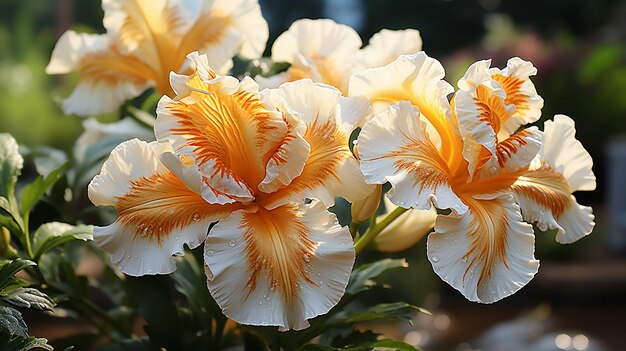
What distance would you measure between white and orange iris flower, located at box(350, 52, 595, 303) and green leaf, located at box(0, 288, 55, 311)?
5.6 inches

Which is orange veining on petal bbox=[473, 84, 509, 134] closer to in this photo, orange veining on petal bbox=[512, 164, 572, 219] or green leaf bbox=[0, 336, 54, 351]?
orange veining on petal bbox=[512, 164, 572, 219]

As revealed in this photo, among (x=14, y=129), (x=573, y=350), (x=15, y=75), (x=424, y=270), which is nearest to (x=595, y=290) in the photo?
(x=424, y=270)

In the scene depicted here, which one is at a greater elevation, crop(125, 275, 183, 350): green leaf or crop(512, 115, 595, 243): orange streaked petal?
crop(512, 115, 595, 243): orange streaked petal

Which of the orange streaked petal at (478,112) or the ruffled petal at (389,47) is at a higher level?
the orange streaked petal at (478,112)

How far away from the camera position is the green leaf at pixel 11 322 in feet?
1.07

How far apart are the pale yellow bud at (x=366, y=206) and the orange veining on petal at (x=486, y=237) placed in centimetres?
4

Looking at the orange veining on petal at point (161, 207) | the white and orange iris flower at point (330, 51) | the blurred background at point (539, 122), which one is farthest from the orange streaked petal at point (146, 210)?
the blurred background at point (539, 122)

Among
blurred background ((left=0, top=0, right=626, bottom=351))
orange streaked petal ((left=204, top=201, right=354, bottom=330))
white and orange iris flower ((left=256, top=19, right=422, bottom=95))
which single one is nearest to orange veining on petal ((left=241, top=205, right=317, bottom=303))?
orange streaked petal ((left=204, top=201, right=354, bottom=330))

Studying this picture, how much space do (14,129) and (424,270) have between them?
65.5 inches

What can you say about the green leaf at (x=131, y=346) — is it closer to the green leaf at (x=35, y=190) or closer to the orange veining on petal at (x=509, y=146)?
the green leaf at (x=35, y=190)

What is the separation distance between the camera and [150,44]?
1.53 feet

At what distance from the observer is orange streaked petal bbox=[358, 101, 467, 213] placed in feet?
1.14

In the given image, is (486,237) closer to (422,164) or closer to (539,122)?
(422,164)

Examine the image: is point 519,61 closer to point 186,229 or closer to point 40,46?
point 186,229
